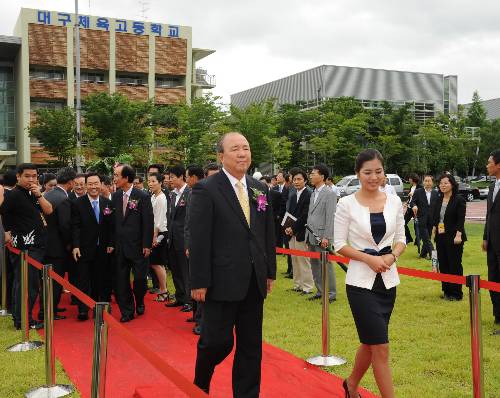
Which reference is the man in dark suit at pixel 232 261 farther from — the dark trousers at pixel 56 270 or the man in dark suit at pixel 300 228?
the man in dark suit at pixel 300 228

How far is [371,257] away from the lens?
145 inches

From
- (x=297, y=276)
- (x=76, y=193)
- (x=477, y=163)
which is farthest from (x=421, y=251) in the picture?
(x=477, y=163)

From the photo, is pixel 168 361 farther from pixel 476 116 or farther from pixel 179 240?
pixel 476 116

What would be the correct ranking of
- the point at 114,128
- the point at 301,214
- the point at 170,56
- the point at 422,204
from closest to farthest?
the point at 301,214 < the point at 422,204 < the point at 114,128 < the point at 170,56

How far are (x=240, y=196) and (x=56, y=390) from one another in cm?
235

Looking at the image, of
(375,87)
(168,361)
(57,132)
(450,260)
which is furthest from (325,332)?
(375,87)

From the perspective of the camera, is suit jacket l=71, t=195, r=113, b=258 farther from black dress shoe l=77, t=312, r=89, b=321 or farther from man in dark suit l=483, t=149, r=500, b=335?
man in dark suit l=483, t=149, r=500, b=335

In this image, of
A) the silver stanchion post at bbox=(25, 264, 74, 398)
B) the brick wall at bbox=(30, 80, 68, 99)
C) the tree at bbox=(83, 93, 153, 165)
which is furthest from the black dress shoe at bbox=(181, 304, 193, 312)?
the brick wall at bbox=(30, 80, 68, 99)

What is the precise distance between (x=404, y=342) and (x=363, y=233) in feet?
8.72

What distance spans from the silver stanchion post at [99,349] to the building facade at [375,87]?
5000cm

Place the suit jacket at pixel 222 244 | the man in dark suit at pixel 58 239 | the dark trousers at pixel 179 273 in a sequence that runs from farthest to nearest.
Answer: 1. the dark trousers at pixel 179 273
2. the man in dark suit at pixel 58 239
3. the suit jacket at pixel 222 244

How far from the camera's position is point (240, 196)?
3773 mm

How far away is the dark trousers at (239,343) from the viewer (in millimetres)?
3650

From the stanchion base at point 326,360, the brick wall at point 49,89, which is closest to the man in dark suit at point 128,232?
the stanchion base at point 326,360
